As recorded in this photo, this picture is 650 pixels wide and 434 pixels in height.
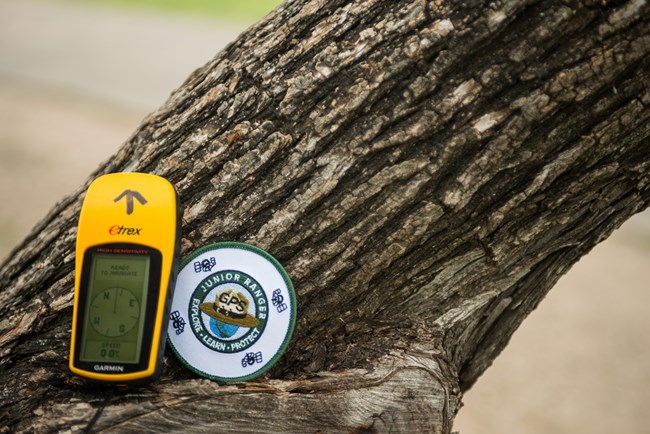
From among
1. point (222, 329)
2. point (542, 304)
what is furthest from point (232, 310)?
point (542, 304)

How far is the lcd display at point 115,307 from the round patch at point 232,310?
0.12 m

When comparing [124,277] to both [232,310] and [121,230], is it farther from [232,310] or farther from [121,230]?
[232,310]

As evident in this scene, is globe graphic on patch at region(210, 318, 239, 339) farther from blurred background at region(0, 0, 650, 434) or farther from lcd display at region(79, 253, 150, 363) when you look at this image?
blurred background at region(0, 0, 650, 434)

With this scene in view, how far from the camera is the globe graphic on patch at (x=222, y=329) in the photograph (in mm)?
1578

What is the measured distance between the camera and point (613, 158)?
1.56 metres

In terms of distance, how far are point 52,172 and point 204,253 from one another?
555 centimetres

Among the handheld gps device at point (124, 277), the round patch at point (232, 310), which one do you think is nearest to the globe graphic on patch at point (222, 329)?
the round patch at point (232, 310)

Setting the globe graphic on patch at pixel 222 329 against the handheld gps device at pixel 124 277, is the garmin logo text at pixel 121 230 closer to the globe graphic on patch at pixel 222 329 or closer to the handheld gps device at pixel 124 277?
the handheld gps device at pixel 124 277

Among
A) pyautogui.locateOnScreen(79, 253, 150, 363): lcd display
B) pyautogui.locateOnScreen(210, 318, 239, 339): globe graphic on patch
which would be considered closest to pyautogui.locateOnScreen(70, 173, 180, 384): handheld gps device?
pyautogui.locateOnScreen(79, 253, 150, 363): lcd display

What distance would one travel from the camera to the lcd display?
1466 millimetres

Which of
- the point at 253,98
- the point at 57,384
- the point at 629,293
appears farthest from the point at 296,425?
the point at 629,293

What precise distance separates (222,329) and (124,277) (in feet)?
0.90

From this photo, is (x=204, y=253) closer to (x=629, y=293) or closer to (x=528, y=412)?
(x=528, y=412)

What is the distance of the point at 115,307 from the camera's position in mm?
1495
